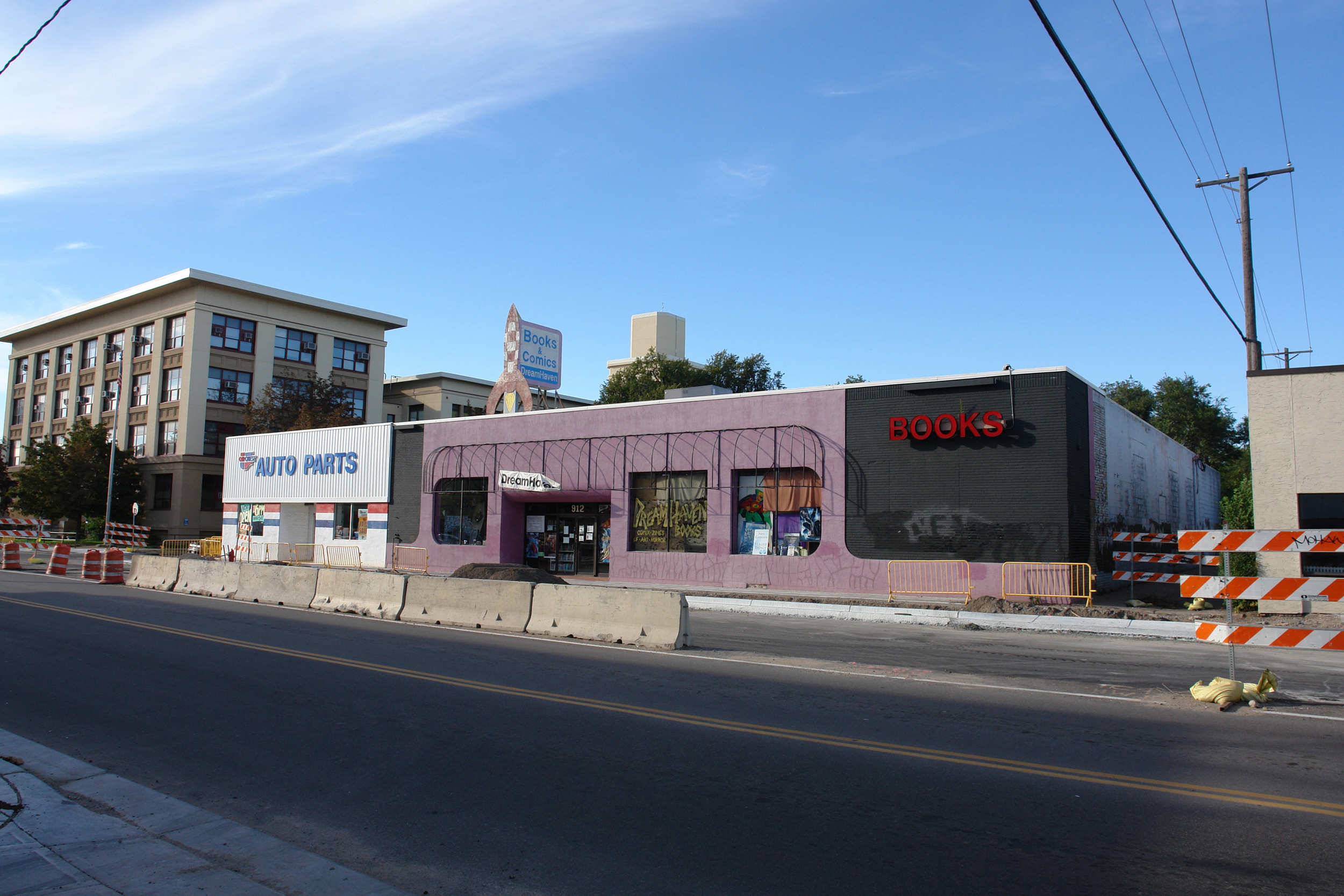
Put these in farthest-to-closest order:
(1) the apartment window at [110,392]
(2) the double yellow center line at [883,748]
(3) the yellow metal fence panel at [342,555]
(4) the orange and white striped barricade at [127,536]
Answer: (1) the apartment window at [110,392], (4) the orange and white striped barricade at [127,536], (3) the yellow metal fence panel at [342,555], (2) the double yellow center line at [883,748]

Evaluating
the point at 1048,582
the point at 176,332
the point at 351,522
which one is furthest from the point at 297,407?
the point at 1048,582

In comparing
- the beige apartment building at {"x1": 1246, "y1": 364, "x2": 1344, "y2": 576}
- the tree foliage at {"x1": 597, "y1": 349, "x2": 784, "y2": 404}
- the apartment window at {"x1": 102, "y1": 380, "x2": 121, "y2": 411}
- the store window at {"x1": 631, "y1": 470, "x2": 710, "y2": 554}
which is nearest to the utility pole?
the beige apartment building at {"x1": 1246, "y1": 364, "x2": 1344, "y2": 576}

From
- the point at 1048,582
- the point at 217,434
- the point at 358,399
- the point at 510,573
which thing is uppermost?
the point at 358,399

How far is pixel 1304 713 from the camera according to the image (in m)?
8.75

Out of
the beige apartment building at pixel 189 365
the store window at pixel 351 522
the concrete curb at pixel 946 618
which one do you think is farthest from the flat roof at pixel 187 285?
the concrete curb at pixel 946 618

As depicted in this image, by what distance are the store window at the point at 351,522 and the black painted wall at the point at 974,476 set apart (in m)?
21.5

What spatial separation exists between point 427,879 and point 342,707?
174 inches

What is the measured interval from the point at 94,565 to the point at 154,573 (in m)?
3.85

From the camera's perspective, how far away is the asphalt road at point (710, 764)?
4.66 metres

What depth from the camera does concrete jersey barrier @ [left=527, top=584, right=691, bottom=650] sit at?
13188mm

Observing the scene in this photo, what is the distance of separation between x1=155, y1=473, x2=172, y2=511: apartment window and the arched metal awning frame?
31473 millimetres

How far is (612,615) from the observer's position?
13.6m

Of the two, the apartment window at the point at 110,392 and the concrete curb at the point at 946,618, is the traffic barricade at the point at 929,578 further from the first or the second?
the apartment window at the point at 110,392

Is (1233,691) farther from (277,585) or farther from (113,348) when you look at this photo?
(113,348)
